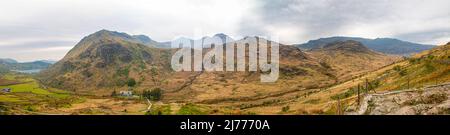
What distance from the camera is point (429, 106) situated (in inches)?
1809
